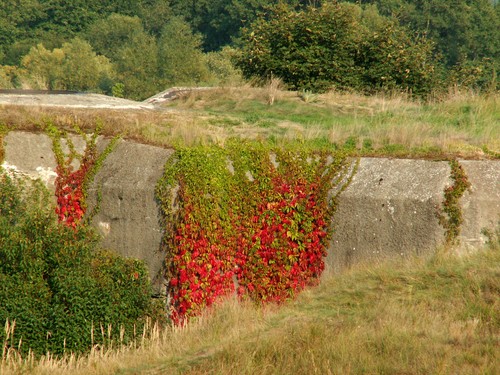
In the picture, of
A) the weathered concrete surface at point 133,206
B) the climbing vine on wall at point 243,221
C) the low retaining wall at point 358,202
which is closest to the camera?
the low retaining wall at point 358,202

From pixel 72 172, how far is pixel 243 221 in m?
2.79

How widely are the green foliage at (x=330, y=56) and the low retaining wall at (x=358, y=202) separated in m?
9.47

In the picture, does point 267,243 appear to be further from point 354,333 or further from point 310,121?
point 310,121

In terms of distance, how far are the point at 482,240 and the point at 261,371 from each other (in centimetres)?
490

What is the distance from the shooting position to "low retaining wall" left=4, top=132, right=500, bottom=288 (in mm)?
12266

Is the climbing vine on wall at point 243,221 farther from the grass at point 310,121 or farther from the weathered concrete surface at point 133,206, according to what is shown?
the grass at point 310,121

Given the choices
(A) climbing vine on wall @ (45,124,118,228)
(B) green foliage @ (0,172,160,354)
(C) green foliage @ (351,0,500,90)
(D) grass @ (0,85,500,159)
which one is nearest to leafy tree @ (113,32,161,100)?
(C) green foliage @ (351,0,500,90)

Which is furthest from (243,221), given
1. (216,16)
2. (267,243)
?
(216,16)

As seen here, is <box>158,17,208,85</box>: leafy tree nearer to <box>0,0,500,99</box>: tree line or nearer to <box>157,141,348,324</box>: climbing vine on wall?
<box>0,0,500,99</box>: tree line

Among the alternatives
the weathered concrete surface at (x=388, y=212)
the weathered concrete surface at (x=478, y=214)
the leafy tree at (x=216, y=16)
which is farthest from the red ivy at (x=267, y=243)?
the leafy tree at (x=216, y=16)

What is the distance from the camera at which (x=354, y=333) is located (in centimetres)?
914

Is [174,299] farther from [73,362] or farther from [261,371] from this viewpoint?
[261,371]

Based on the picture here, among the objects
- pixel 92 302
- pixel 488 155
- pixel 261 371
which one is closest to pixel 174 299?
pixel 92 302

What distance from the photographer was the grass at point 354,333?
340 inches
